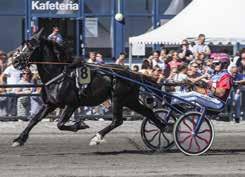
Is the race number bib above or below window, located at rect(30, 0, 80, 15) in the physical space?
below

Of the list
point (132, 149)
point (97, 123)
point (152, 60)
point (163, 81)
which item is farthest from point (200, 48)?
point (132, 149)

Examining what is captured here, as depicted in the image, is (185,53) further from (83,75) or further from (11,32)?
(83,75)

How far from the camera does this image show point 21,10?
1024 inches

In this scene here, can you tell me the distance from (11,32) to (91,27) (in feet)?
8.81

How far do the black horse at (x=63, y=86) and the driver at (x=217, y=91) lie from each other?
1.08 metres

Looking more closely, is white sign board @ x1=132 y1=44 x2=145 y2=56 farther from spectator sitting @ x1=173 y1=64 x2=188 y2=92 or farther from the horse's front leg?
the horse's front leg

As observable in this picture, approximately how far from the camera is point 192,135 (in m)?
12.6

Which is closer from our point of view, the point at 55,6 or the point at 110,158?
the point at 110,158

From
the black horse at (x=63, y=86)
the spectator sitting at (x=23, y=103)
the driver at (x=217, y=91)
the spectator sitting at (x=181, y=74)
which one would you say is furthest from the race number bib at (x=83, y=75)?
the spectator sitting at (x=181, y=74)

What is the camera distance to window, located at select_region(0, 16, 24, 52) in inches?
1019

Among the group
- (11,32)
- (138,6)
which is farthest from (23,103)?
(138,6)

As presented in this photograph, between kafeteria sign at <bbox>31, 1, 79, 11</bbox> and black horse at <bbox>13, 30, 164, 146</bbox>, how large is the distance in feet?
44.0

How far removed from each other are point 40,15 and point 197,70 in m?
8.59

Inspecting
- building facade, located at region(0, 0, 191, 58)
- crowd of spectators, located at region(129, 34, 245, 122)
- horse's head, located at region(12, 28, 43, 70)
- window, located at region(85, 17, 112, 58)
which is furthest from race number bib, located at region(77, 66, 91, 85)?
window, located at region(85, 17, 112, 58)
